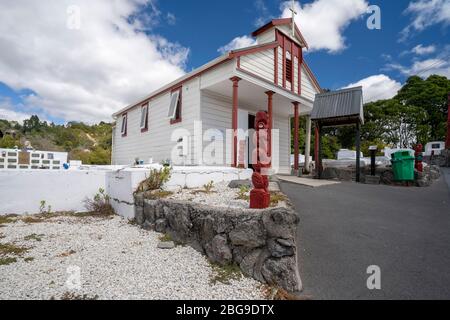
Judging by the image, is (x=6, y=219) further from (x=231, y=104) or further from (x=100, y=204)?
(x=231, y=104)

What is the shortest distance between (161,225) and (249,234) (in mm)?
2044

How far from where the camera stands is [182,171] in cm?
592

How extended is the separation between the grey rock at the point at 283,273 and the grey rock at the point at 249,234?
245mm

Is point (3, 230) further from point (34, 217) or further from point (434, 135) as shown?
point (434, 135)

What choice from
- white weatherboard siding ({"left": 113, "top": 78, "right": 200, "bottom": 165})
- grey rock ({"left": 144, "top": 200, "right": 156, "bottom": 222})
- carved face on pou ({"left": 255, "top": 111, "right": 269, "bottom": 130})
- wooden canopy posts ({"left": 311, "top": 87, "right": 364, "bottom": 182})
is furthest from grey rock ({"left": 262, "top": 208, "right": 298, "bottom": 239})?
wooden canopy posts ({"left": 311, "top": 87, "right": 364, "bottom": 182})

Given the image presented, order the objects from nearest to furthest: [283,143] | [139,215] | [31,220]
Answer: [139,215] → [31,220] → [283,143]

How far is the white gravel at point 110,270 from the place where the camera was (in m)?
2.56

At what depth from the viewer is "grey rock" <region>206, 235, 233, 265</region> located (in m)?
3.12

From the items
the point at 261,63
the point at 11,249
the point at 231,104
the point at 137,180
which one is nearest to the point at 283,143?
the point at 231,104

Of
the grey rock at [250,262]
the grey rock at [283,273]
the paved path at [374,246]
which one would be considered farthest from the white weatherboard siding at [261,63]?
the grey rock at [283,273]

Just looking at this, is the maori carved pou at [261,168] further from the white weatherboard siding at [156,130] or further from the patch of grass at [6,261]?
the white weatherboard siding at [156,130]

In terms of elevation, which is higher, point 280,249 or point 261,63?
point 261,63

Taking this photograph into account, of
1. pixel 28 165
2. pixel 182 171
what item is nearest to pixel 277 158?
pixel 182 171

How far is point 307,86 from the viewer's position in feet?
39.0
